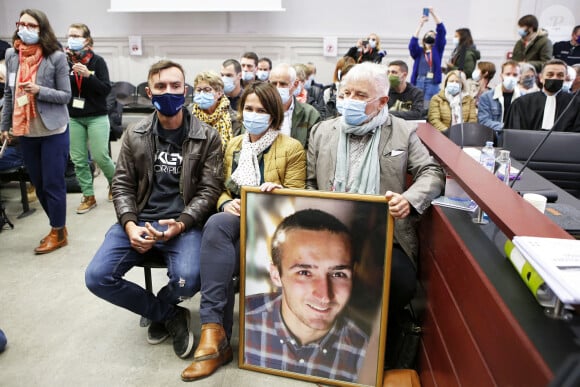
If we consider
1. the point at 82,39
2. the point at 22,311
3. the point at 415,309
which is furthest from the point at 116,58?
the point at 415,309

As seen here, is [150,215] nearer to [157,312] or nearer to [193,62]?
[157,312]

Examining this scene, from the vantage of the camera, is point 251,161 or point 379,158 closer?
point 379,158

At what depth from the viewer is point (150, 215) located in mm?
2338

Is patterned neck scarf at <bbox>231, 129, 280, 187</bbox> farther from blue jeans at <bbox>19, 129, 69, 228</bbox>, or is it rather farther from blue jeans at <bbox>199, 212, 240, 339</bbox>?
blue jeans at <bbox>19, 129, 69, 228</bbox>

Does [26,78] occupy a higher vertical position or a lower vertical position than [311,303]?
higher

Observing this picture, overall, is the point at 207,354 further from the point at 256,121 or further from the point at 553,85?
the point at 553,85

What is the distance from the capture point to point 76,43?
369 cm

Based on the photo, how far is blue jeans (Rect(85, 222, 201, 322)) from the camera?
2.13 metres

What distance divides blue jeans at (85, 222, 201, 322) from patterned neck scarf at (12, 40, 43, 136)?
133cm

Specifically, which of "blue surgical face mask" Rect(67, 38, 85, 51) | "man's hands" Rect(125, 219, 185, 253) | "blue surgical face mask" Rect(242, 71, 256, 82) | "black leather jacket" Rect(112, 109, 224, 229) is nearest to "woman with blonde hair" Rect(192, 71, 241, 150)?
"black leather jacket" Rect(112, 109, 224, 229)

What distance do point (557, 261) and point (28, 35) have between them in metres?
3.22

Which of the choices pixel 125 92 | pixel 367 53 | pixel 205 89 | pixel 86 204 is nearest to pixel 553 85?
pixel 367 53

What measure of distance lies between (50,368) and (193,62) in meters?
6.89

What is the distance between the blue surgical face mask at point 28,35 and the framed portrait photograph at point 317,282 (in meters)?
2.06
